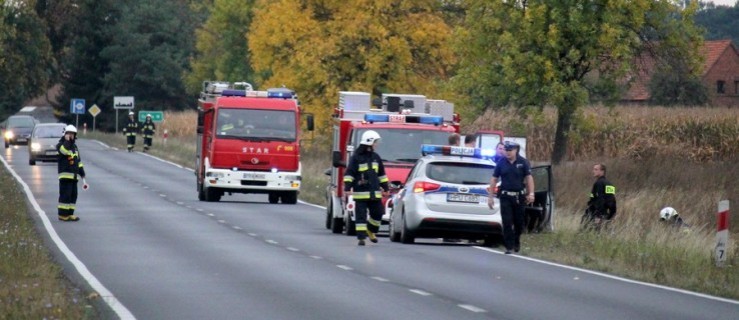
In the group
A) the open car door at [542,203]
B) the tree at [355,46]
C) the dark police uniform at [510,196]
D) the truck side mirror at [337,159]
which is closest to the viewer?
the dark police uniform at [510,196]

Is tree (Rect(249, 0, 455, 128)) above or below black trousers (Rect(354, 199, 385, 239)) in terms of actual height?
above

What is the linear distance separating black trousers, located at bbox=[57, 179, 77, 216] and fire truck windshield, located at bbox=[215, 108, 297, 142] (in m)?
8.66

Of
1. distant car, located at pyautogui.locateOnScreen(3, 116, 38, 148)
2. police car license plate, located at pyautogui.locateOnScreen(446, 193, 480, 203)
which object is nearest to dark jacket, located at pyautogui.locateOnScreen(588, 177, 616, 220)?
police car license plate, located at pyautogui.locateOnScreen(446, 193, 480, 203)

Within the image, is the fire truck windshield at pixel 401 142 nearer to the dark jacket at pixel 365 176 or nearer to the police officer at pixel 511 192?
the dark jacket at pixel 365 176

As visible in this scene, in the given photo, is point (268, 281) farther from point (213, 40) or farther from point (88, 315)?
point (213, 40)

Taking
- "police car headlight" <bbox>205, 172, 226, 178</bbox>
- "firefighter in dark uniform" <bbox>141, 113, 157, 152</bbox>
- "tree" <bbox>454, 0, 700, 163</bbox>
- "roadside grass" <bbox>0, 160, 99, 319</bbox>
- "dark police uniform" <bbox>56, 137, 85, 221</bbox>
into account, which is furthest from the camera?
"firefighter in dark uniform" <bbox>141, 113, 157, 152</bbox>

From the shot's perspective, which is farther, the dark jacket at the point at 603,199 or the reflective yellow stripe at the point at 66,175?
the reflective yellow stripe at the point at 66,175

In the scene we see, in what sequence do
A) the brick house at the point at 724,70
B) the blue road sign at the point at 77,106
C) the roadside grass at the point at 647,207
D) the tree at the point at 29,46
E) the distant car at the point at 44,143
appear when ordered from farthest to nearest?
the brick house at the point at 724,70 → the blue road sign at the point at 77,106 → the tree at the point at 29,46 → the distant car at the point at 44,143 → the roadside grass at the point at 647,207

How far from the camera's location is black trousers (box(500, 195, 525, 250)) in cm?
2152

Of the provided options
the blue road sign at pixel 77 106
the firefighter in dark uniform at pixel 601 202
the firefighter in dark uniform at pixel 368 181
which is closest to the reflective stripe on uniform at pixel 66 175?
the firefighter in dark uniform at pixel 368 181

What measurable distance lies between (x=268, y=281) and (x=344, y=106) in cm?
1270

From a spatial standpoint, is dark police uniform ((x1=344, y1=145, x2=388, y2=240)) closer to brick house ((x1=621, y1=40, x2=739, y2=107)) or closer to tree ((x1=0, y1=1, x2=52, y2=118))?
tree ((x1=0, y1=1, x2=52, y2=118))

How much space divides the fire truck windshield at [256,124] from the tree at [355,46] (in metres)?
17.2

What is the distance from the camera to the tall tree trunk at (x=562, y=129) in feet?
138
